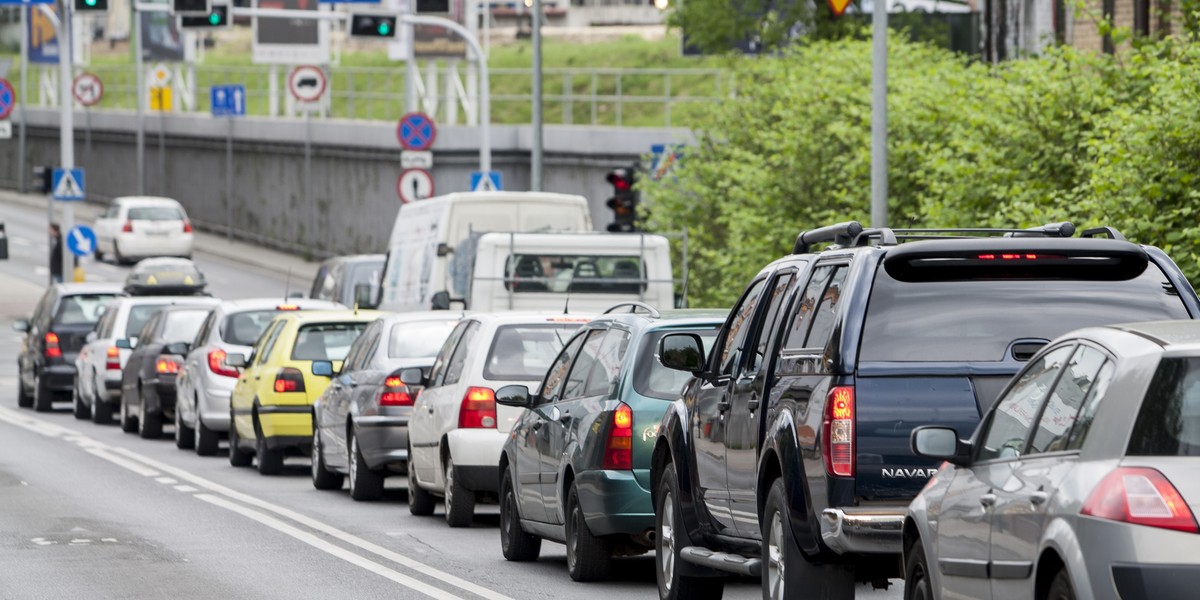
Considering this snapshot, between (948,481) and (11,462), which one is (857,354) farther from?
(11,462)

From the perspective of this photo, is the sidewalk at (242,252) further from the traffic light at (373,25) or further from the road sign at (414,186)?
the traffic light at (373,25)

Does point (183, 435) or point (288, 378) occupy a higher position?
point (288, 378)

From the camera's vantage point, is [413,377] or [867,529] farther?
[413,377]

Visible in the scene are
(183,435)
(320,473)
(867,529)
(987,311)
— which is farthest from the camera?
(183,435)

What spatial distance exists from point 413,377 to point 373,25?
1928 cm

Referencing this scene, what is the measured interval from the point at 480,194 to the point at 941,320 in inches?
736

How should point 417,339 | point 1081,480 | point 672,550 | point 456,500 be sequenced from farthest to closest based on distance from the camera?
point 417,339
point 456,500
point 672,550
point 1081,480

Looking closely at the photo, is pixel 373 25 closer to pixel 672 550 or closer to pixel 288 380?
pixel 288 380

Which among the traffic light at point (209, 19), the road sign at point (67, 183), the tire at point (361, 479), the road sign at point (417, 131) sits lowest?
the tire at point (361, 479)

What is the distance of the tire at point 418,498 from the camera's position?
17.3 metres

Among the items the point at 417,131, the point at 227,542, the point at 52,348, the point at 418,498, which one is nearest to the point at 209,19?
the point at 417,131

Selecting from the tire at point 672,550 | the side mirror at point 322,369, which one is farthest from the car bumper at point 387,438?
the tire at point 672,550

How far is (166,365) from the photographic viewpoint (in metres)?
26.3

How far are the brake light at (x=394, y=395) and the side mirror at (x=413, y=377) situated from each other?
2.51ft
